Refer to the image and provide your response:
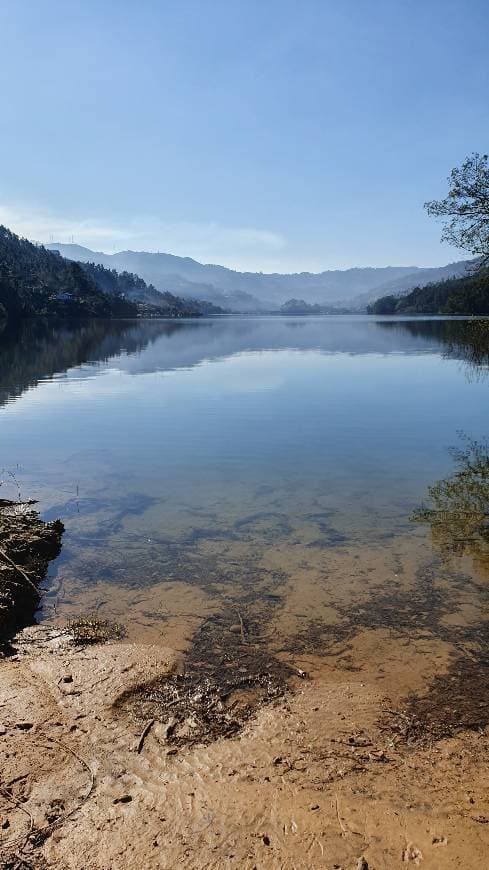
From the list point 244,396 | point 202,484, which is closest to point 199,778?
point 202,484

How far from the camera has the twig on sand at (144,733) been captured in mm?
6726

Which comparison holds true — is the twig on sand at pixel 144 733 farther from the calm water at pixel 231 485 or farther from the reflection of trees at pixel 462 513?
the reflection of trees at pixel 462 513

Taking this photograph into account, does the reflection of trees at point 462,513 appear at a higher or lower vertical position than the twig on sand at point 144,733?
lower

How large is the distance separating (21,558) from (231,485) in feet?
27.7

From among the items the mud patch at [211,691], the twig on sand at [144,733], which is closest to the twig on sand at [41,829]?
the twig on sand at [144,733]

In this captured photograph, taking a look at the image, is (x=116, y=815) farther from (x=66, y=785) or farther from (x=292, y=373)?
(x=292, y=373)

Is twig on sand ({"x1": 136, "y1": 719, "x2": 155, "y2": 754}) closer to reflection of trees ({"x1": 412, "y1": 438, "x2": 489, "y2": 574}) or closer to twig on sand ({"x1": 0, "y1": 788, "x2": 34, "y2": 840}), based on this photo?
twig on sand ({"x1": 0, "y1": 788, "x2": 34, "y2": 840})

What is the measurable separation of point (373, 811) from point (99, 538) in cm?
1043

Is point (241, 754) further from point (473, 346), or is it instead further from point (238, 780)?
point (473, 346)

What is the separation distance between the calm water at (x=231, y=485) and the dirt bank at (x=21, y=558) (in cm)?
44

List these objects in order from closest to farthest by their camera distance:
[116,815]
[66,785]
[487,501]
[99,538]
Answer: [116,815], [66,785], [99,538], [487,501]

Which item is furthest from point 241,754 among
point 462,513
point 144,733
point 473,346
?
point 473,346

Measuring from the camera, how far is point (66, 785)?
6.06 metres

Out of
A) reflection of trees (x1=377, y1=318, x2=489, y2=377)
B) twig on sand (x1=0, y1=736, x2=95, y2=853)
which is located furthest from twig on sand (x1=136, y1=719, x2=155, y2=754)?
reflection of trees (x1=377, y1=318, x2=489, y2=377)
